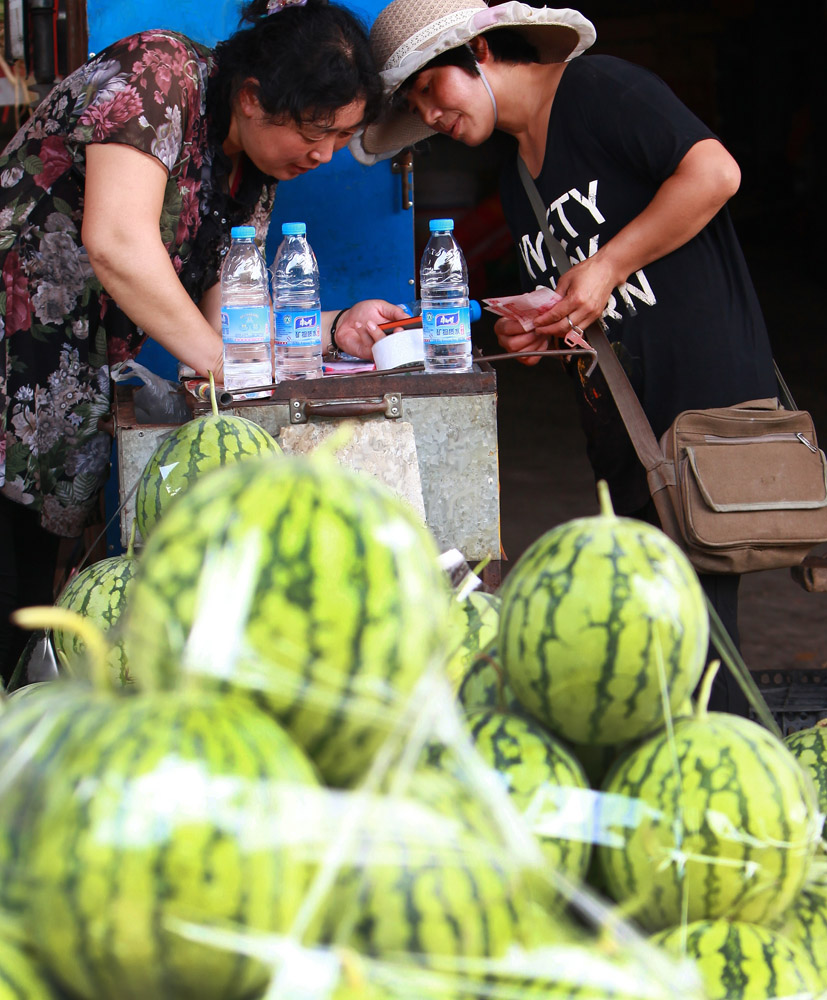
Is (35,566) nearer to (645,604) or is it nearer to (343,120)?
(343,120)

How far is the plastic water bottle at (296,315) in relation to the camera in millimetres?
2385

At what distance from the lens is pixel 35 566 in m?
2.64

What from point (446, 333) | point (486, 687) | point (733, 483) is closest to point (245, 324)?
point (446, 333)

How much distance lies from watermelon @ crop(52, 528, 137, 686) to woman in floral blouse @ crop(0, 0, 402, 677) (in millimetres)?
755

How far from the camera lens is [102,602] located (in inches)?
64.1

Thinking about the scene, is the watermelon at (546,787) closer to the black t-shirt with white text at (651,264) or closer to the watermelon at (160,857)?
the watermelon at (160,857)

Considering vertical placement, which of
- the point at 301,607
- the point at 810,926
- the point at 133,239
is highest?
the point at 133,239

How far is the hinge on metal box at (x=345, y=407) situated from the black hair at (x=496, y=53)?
876 mm

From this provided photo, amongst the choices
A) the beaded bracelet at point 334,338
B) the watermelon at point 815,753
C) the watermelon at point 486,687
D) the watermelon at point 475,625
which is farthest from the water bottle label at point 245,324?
the watermelon at point 815,753

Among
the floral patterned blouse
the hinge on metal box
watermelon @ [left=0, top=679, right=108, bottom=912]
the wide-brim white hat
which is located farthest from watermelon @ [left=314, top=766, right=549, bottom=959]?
the wide-brim white hat

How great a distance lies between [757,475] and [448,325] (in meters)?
0.76

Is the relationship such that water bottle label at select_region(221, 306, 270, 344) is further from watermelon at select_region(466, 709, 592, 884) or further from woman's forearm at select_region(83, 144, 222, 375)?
watermelon at select_region(466, 709, 592, 884)

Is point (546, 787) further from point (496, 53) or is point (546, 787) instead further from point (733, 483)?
point (496, 53)

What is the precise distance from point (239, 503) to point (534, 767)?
0.40 metres
